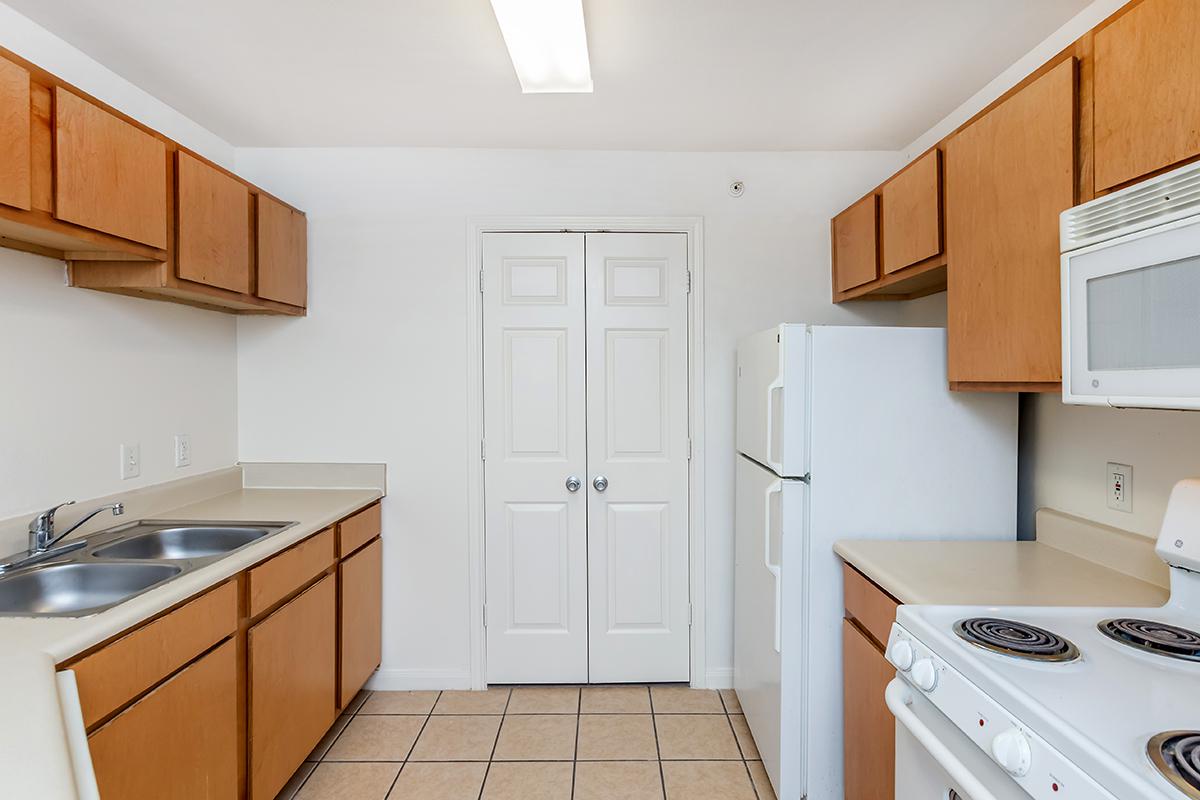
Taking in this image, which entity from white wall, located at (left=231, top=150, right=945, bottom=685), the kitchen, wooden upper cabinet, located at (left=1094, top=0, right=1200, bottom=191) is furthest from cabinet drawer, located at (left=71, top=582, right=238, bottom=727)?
wooden upper cabinet, located at (left=1094, top=0, right=1200, bottom=191)

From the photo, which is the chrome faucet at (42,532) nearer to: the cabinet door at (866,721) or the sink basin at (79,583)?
the sink basin at (79,583)

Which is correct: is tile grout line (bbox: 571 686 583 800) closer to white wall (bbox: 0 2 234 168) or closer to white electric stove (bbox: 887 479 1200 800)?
white electric stove (bbox: 887 479 1200 800)

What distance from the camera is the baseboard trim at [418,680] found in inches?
111

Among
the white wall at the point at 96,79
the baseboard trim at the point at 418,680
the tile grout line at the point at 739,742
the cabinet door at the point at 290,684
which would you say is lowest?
the tile grout line at the point at 739,742

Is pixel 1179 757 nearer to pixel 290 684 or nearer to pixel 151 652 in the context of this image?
pixel 151 652

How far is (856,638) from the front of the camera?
5.88ft

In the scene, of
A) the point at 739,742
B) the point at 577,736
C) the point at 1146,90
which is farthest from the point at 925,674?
the point at 577,736

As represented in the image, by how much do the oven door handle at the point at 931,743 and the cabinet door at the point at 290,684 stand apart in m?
1.74

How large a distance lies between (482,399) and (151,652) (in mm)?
1616

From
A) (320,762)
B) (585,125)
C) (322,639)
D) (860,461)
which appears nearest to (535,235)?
(585,125)

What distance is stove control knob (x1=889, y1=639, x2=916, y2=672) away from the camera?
4.23ft

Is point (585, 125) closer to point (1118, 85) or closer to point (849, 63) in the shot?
point (849, 63)

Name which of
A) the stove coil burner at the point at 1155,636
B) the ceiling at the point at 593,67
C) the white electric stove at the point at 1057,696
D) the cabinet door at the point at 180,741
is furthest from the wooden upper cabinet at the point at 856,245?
the cabinet door at the point at 180,741

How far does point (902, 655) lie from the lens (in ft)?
4.29
